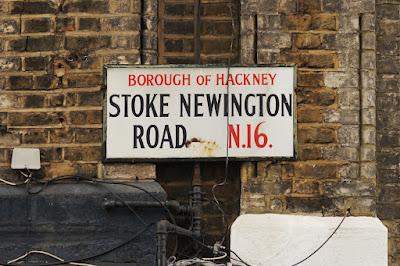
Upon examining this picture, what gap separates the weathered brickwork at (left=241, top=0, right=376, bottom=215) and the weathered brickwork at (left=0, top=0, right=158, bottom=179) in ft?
2.38

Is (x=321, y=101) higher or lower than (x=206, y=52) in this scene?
lower

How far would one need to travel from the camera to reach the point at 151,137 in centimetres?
481

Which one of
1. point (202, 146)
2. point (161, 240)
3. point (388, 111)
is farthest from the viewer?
point (388, 111)

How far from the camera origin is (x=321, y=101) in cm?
486

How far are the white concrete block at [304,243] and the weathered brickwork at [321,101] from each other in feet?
0.42

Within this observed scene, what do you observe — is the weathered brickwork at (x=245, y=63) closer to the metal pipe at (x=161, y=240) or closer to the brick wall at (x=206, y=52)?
the brick wall at (x=206, y=52)

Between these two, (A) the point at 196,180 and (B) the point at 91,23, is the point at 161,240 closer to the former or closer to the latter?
(A) the point at 196,180

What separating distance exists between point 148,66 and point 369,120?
4.94 ft

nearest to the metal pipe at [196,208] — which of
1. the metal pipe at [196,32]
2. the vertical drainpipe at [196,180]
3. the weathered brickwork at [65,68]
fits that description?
the vertical drainpipe at [196,180]

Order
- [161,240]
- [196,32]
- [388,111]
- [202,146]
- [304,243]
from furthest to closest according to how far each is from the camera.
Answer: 1. [388,111]
2. [196,32]
3. [202,146]
4. [304,243]
5. [161,240]

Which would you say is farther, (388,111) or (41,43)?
(388,111)

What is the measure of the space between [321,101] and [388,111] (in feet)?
2.03

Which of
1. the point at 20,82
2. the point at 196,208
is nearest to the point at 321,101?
the point at 196,208

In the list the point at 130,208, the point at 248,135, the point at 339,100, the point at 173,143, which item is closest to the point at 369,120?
the point at 339,100
